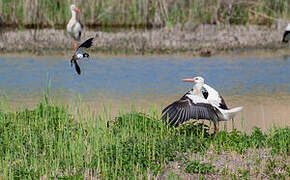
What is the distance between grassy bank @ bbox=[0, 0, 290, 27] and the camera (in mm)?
17391

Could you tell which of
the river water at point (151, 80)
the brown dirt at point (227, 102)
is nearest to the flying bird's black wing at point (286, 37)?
the river water at point (151, 80)

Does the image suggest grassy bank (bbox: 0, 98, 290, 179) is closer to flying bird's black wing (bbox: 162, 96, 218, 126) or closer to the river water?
flying bird's black wing (bbox: 162, 96, 218, 126)

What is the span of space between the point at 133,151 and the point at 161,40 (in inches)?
370

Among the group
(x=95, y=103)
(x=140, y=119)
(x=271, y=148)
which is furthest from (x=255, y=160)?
(x=95, y=103)

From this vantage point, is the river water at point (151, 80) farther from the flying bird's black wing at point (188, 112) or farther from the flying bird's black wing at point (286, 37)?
the flying bird's black wing at point (286, 37)

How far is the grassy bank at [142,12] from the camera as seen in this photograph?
17.4 meters

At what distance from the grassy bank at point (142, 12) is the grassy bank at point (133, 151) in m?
10.5

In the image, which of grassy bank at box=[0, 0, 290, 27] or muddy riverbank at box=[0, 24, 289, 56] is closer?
muddy riverbank at box=[0, 24, 289, 56]

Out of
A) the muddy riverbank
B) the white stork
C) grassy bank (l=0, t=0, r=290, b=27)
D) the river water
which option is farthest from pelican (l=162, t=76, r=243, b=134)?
grassy bank (l=0, t=0, r=290, b=27)

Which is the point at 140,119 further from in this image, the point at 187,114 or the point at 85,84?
the point at 85,84

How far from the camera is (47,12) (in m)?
17.4

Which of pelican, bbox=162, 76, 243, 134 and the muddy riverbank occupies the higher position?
pelican, bbox=162, 76, 243, 134

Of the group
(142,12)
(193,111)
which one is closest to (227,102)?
(193,111)

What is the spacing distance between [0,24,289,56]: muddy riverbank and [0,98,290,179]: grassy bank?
6973 mm
